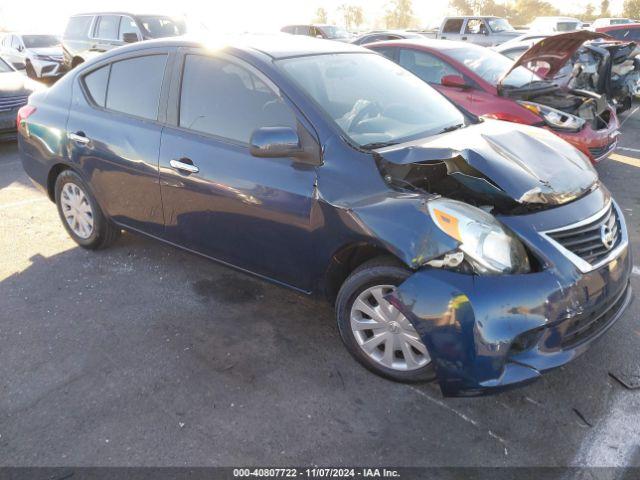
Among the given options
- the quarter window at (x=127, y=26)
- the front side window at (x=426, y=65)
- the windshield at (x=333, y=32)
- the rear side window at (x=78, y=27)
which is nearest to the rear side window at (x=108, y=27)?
the quarter window at (x=127, y=26)

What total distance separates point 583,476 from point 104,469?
2028 mm

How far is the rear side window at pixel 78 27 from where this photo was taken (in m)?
12.0

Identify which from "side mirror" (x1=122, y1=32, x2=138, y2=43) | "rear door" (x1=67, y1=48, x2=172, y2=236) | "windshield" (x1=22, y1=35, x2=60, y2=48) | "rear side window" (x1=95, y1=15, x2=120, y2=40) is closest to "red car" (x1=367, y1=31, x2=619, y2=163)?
"rear door" (x1=67, y1=48, x2=172, y2=236)

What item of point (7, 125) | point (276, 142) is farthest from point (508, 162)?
point (7, 125)

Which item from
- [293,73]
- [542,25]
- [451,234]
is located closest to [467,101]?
[293,73]

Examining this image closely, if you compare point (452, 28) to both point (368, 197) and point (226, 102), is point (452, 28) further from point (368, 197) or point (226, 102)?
point (368, 197)

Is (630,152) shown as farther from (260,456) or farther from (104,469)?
(104,469)

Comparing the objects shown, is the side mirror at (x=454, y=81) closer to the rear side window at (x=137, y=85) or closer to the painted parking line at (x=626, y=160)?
the painted parking line at (x=626, y=160)

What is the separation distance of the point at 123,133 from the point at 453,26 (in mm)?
16961

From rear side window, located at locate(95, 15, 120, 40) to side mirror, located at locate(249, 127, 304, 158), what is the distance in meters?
10.2

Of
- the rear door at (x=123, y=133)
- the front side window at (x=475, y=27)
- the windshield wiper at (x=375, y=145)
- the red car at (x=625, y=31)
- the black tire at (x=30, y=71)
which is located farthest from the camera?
the front side window at (x=475, y=27)

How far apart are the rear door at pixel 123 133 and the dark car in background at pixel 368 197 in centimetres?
1

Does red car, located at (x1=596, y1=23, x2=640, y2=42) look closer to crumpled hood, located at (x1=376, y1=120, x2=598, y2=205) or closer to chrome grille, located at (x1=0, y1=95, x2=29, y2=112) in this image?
crumpled hood, located at (x1=376, y1=120, x2=598, y2=205)

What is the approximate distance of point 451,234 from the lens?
2.37 metres
